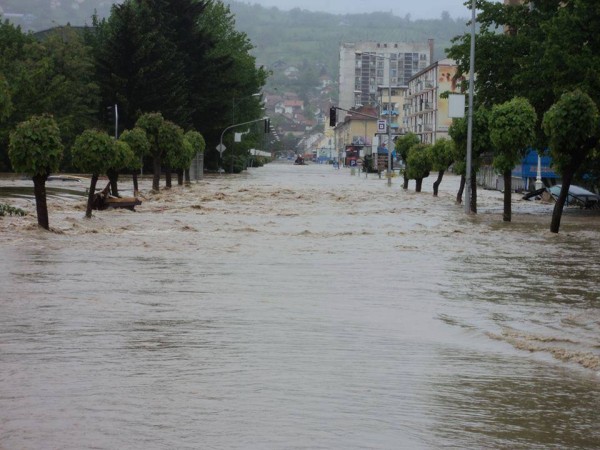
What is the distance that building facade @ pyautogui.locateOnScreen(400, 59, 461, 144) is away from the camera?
146375mm

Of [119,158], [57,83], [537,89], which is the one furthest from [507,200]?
[57,83]

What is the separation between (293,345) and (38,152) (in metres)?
14.7

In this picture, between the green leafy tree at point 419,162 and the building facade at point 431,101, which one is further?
the building facade at point 431,101

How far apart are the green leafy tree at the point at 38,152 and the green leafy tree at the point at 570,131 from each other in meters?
13.1

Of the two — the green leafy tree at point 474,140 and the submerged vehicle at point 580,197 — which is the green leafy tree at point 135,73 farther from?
the green leafy tree at point 474,140

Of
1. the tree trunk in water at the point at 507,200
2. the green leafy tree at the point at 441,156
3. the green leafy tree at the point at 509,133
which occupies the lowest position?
the tree trunk in water at the point at 507,200

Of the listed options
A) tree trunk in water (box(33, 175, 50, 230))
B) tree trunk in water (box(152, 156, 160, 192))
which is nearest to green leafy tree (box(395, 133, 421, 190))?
tree trunk in water (box(152, 156, 160, 192))

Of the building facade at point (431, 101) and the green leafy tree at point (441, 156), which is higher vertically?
the building facade at point (431, 101)

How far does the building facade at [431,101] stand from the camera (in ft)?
480

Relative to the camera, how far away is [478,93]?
41500mm

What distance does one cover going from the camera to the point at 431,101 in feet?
500

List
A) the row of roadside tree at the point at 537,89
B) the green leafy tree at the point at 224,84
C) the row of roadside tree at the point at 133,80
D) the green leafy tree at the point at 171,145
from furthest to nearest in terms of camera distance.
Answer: the green leafy tree at the point at 224,84, the row of roadside tree at the point at 133,80, the green leafy tree at the point at 171,145, the row of roadside tree at the point at 537,89

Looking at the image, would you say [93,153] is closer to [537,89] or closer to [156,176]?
[537,89]

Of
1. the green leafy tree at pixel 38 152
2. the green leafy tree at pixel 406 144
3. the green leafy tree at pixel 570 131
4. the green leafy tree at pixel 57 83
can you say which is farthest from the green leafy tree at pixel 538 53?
the green leafy tree at pixel 57 83
